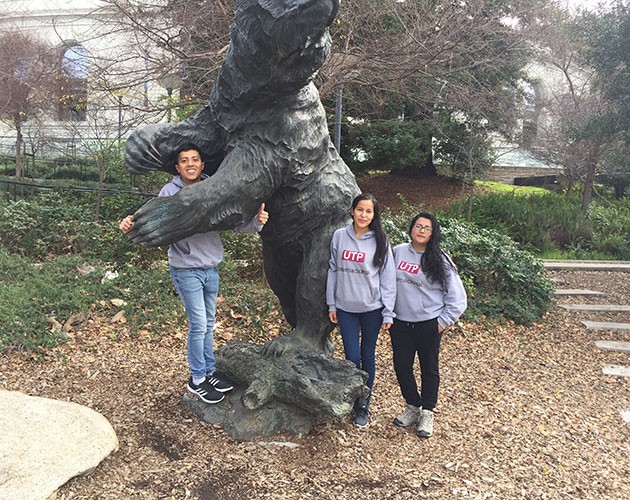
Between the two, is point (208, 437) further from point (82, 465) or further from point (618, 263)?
point (618, 263)

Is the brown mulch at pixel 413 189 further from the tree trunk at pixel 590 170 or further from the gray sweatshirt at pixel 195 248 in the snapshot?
the gray sweatshirt at pixel 195 248

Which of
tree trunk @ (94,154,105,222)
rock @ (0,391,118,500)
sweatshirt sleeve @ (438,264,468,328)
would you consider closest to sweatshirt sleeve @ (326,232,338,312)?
sweatshirt sleeve @ (438,264,468,328)

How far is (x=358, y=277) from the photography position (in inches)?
124

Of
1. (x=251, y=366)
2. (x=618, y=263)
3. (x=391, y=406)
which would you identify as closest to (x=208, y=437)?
(x=251, y=366)

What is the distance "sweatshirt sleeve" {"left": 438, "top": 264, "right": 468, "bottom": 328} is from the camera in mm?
3229

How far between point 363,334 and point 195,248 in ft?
3.69

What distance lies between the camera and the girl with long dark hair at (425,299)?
3.23 meters

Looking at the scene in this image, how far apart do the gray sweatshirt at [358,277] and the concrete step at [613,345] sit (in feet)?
13.2

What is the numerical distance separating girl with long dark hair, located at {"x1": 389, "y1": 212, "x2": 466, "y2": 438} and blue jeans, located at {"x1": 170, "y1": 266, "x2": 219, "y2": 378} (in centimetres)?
112

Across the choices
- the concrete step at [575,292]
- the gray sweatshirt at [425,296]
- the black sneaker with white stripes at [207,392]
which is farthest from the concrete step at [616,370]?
the black sneaker with white stripes at [207,392]

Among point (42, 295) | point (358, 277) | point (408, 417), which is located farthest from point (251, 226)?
point (42, 295)

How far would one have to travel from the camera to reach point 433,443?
11.1 ft

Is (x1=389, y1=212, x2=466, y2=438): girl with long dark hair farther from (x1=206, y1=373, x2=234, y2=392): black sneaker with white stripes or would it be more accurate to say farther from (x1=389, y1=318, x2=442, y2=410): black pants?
(x1=206, y1=373, x2=234, y2=392): black sneaker with white stripes

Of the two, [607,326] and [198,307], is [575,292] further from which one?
[198,307]
